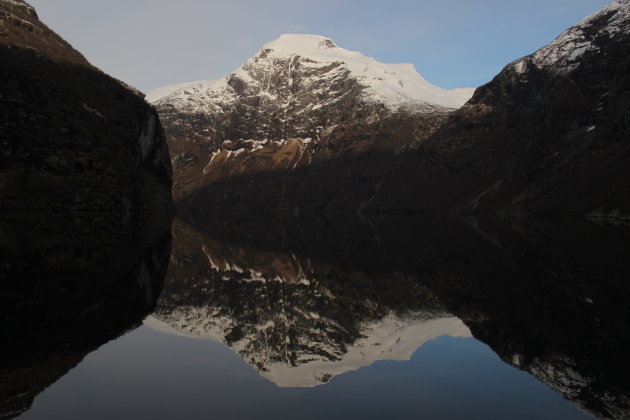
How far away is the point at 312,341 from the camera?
695 inches

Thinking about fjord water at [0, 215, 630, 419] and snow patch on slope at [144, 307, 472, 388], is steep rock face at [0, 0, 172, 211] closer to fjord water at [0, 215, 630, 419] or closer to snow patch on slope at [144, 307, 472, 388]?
fjord water at [0, 215, 630, 419]

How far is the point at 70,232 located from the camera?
1993 inches

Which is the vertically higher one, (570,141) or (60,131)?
(570,141)

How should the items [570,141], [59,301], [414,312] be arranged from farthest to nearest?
[570,141], [414,312], [59,301]

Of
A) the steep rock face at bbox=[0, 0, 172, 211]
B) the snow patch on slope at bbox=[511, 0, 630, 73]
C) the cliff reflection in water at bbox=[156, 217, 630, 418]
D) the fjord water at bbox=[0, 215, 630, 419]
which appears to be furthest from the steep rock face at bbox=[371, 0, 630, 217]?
the steep rock face at bbox=[0, 0, 172, 211]

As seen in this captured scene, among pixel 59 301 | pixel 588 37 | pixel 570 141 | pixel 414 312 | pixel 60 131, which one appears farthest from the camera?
pixel 588 37

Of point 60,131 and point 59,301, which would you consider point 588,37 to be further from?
point 59,301

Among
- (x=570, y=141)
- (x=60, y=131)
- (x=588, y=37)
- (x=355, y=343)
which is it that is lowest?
(x=60, y=131)

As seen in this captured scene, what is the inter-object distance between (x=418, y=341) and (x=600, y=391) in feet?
21.1

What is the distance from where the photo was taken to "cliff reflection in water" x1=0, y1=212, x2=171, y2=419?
42.1 ft

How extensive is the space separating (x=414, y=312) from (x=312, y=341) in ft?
20.8

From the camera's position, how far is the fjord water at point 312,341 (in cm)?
1144

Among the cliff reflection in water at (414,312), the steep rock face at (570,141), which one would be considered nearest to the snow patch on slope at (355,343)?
the cliff reflection in water at (414,312)

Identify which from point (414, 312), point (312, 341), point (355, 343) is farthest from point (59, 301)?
point (414, 312)
